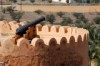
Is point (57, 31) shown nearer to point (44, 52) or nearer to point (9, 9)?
point (44, 52)

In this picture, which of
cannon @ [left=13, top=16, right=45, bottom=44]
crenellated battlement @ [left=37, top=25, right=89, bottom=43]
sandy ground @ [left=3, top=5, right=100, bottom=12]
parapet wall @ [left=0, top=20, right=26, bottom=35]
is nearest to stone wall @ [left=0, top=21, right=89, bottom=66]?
cannon @ [left=13, top=16, right=45, bottom=44]

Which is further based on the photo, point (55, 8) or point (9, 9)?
point (55, 8)

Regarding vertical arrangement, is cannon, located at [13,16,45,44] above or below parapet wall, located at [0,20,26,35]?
above

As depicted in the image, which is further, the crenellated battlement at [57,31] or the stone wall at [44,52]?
the crenellated battlement at [57,31]

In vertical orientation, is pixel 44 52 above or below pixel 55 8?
above

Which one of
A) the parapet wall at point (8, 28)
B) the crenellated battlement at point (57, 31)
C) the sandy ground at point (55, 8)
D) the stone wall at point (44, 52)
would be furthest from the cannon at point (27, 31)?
the sandy ground at point (55, 8)

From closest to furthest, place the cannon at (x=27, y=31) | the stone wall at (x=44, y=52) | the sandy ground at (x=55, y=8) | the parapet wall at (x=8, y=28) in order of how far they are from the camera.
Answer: the stone wall at (x=44, y=52)
the cannon at (x=27, y=31)
the parapet wall at (x=8, y=28)
the sandy ground at (x=55, y=8)

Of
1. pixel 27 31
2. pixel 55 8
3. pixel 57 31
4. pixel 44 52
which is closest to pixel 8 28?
pixel 57 31

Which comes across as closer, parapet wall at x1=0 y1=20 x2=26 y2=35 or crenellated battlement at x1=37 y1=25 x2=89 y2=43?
crenellated battlement at x1=37 y1=25 x2=89 y2=43

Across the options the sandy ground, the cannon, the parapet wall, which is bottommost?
the sandy ground

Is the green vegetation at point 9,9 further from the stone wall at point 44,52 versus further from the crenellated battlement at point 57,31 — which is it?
the stone wall at point 44,52

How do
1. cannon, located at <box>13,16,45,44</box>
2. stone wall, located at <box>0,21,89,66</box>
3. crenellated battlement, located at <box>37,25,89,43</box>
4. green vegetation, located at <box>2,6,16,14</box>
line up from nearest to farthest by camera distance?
stone wall, located at <box>0,21,89,66</box> < cannon, located at <box>13,16,45,44</box> < crenellated battlement, located at <box>37,25,89,43</box> < green vegetation, located at <box>2,6,16,14</box>

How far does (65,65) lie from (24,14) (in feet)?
203

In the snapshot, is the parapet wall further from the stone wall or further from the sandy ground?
the sandy ground
